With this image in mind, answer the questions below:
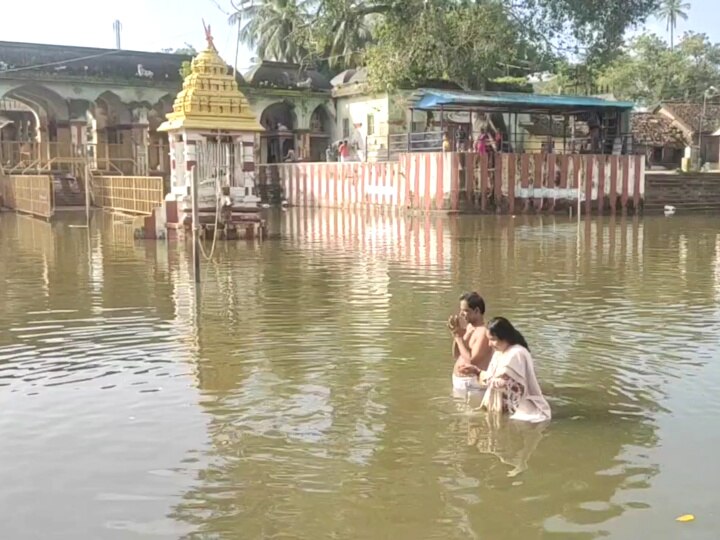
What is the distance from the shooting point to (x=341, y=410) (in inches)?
277

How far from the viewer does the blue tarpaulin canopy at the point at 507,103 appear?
102 ft

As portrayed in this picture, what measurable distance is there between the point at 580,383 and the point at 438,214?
22465 millimetres

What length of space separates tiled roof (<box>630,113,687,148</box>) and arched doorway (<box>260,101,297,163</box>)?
21666mm

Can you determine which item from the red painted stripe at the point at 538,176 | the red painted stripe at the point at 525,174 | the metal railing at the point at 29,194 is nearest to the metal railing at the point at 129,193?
the metal railing at the point at 29,194

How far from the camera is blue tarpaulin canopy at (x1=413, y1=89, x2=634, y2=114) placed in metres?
Result: 31.1

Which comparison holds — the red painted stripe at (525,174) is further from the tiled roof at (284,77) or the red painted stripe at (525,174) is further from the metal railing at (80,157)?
the metal railing at (80,157)

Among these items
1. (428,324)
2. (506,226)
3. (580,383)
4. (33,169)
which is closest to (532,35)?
(506,226)

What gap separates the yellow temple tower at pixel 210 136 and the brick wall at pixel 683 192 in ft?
64.7

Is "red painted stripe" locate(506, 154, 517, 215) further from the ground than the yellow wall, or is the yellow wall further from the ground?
the yellow wall

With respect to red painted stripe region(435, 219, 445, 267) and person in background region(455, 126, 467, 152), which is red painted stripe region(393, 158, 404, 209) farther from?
red painted stripe region(435, 219, 445, 267)

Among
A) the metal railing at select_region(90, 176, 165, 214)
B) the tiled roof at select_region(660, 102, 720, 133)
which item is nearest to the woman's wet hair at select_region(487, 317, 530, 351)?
the metal railing at select_region(90, 176, 165, 214)

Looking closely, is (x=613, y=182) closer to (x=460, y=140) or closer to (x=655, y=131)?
(x=460, y=140)

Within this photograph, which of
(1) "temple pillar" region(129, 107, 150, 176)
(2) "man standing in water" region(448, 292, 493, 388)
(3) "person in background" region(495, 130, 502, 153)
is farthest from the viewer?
(1) "temple pillar" region(129, 107, 150, 176)

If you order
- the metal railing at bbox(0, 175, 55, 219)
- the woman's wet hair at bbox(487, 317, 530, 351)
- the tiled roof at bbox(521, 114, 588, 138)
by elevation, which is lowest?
the woman's wet hair at bbox(487, 317, 530, 351)
